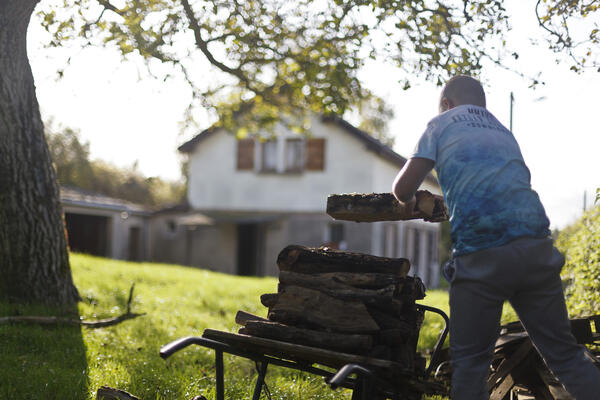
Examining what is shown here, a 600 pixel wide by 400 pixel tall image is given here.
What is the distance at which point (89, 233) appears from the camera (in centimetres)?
2512

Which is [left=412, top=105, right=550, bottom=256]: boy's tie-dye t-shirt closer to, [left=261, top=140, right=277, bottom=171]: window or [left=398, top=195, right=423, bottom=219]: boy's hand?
[left=398, top=195, right=423, bottom=219]: boy's hand

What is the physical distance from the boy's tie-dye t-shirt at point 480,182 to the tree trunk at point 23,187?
515cm

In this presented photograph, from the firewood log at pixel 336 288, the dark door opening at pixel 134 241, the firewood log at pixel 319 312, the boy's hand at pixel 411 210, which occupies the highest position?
the boy's hand at pixel 411 210

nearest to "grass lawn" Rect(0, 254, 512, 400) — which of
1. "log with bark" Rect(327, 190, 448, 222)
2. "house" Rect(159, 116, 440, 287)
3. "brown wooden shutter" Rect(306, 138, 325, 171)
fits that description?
"log with bark" Rect(327, 190, 448, 222)

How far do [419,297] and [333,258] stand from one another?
20.3 inches

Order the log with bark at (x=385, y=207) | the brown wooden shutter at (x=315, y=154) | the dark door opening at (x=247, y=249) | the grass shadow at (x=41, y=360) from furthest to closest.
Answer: the dark door opening at (x=247, y=249) → the brown wooden shutter at (x=315, y=154) → the grass shadow at (x=41, y=360) → the log with bark at (x=385, y=207)

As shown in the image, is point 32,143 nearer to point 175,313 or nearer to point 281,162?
point 175,313

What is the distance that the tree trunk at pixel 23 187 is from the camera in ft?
21.1

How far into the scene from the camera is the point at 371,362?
265 cm

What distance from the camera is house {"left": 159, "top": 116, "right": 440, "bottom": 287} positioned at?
67.6 feet

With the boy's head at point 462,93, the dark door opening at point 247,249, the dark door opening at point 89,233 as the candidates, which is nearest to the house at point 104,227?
the dark door opening at point 89,233

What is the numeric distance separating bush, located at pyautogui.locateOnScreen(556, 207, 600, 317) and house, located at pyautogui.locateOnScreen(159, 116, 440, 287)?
1387cm

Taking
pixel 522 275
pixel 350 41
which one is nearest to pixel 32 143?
pixel 350 41

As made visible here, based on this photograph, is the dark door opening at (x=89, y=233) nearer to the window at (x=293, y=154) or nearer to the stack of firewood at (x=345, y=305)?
the window at (x=293, y=154)
